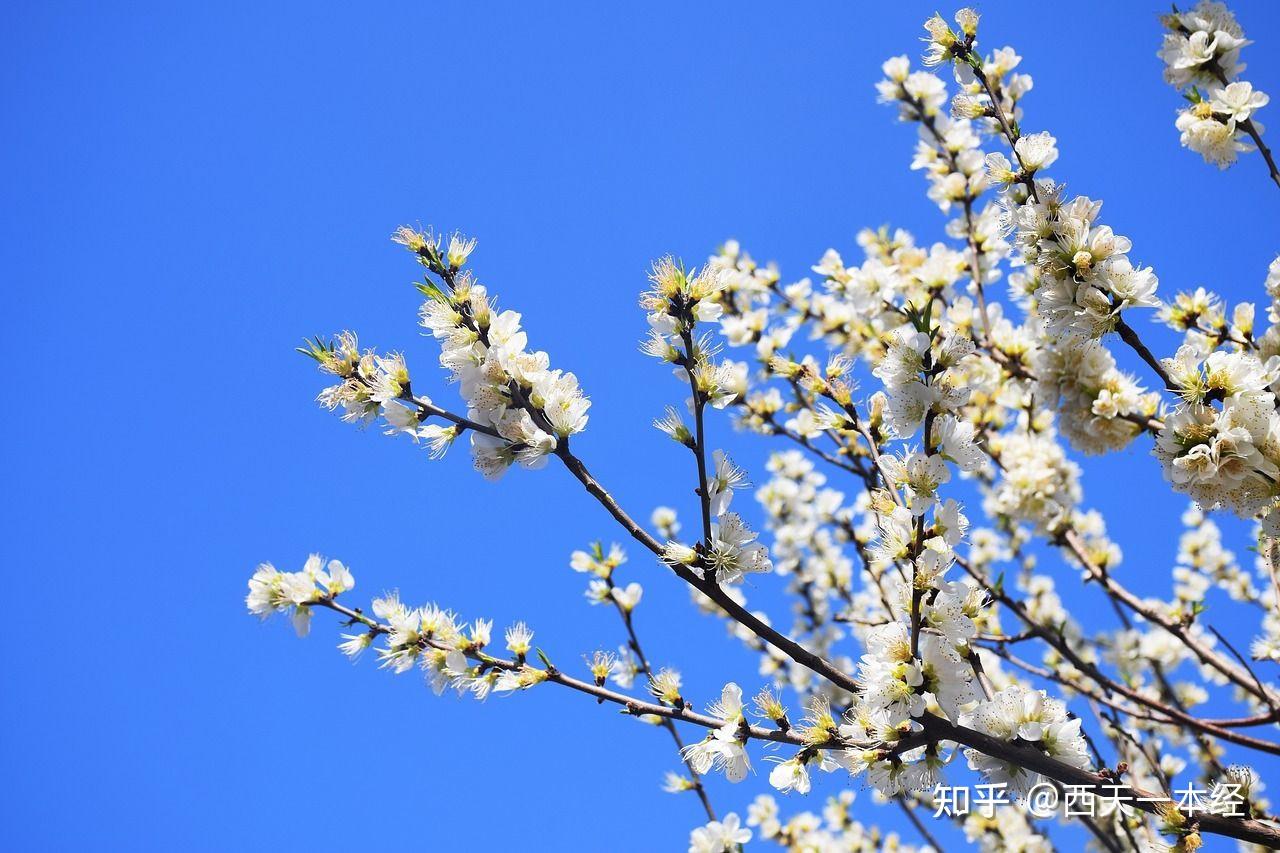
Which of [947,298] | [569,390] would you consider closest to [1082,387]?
[947,298]

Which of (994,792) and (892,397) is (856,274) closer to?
(892,397)

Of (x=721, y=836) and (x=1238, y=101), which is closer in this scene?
(x=1238, y=101)

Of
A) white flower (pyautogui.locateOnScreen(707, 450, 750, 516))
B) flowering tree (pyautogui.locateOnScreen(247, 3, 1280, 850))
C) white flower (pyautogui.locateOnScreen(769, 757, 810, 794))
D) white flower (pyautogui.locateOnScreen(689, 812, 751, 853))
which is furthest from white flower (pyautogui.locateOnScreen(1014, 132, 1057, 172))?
white flower (pyautogui.locateOnScreen(689, 812, 751, 853))

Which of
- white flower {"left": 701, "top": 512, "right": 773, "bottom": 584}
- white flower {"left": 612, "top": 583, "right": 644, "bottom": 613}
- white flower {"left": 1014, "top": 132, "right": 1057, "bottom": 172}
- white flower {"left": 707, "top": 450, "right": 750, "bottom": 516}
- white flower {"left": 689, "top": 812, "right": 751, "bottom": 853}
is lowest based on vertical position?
white flower {"left": 689, "top": 812, "right": 751, "bottom": 853}

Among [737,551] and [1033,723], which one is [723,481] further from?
[1033,723]

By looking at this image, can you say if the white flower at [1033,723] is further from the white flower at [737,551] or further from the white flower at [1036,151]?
the white flower at [1036,151]

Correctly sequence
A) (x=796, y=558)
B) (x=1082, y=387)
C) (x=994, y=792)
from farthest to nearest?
(x=796, y=558) < (x=1082, y=387) < (x=994, y=792)

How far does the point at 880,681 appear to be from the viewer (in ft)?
7.50

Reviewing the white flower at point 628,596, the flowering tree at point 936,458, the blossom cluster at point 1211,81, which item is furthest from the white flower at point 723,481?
the blossom cluster at point 1211,81

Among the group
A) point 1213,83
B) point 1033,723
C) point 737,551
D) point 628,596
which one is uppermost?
point 1213,83

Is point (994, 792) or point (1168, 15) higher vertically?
point (1168, 15)

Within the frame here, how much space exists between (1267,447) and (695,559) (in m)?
1.70

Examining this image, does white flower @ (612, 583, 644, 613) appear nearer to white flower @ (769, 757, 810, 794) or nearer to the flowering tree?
the flowering tree

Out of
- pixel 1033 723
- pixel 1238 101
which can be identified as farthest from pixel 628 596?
pixel 1238 101
